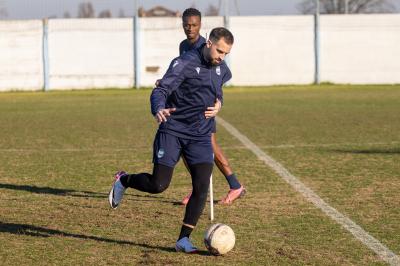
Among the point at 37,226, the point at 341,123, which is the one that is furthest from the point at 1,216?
the point at 341,123

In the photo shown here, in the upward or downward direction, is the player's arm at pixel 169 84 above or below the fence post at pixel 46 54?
above

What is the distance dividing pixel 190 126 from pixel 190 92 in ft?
0.91

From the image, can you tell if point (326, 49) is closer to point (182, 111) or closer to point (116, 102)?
point (116, 102)

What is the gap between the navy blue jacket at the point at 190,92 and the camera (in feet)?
23.2

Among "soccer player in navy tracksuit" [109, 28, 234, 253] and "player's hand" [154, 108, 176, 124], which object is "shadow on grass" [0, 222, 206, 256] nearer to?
"soccer player in navy tracksuit" [109, 28, 234, 253]

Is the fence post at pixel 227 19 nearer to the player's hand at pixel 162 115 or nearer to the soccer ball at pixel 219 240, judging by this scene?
the soccer ball at pixel 219 240

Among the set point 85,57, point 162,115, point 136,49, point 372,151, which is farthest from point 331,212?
point 85,57

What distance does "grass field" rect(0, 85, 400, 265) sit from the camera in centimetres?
727

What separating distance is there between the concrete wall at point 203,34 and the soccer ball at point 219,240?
1193 inches

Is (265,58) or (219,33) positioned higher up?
(219,33)

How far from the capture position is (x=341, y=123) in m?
19.8

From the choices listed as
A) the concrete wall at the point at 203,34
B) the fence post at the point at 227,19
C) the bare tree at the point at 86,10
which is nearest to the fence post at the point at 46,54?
the concrete wall at the point at 203,34

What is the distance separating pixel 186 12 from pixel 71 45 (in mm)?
28694

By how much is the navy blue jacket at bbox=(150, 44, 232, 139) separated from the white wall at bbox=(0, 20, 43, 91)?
100ft
